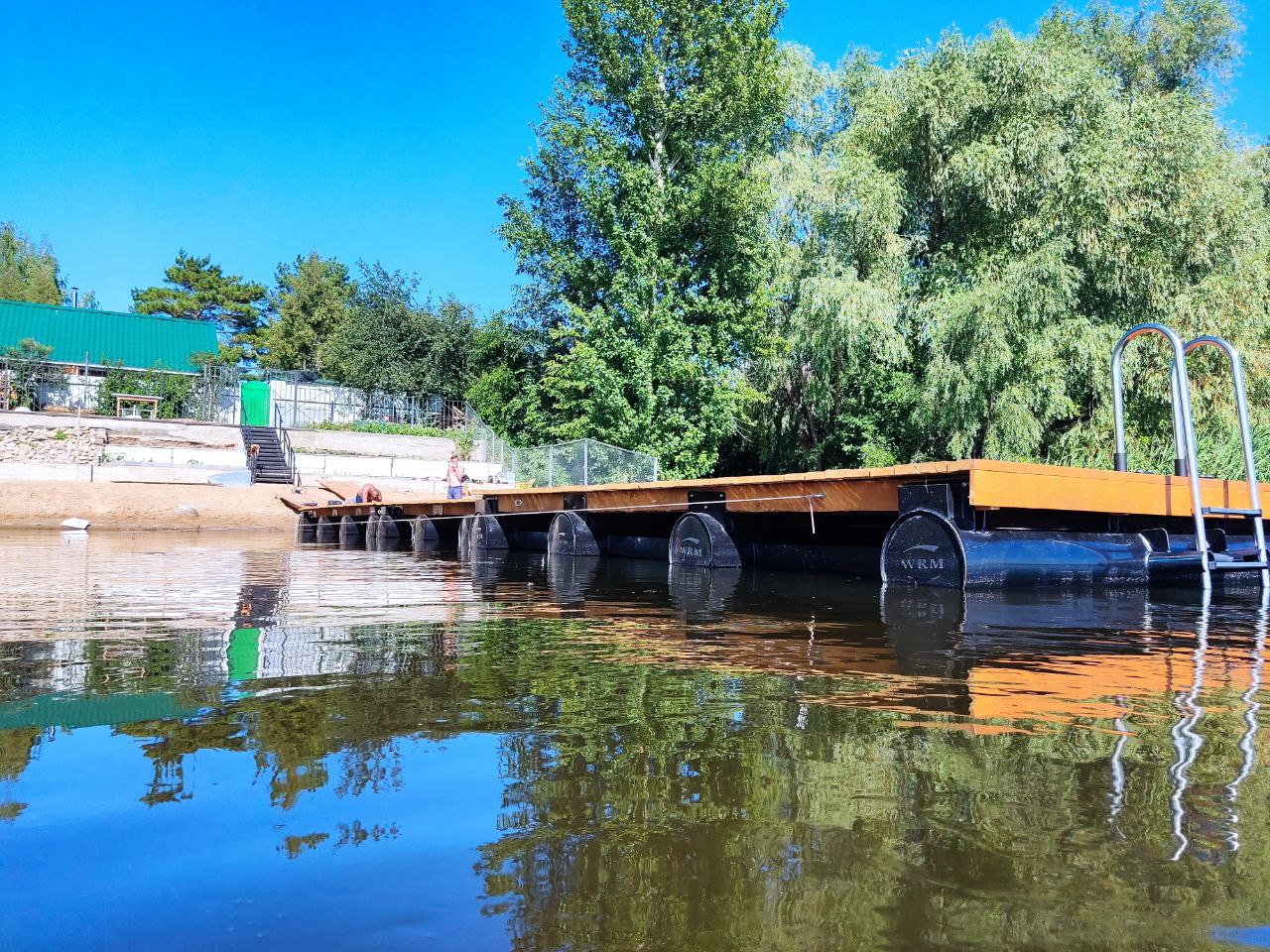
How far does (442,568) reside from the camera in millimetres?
12055

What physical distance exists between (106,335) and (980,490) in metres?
48.2

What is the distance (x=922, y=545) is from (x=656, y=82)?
71.0ft

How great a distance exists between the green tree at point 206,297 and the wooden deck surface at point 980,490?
5854cm

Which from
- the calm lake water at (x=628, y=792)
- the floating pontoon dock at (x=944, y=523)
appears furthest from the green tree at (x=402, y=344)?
the calm lake water at (x=628, y=792)

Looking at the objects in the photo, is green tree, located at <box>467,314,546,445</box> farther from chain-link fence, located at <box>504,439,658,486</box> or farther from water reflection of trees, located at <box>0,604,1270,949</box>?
water reflection of trees, located at <box>0,604,1270,949</box>

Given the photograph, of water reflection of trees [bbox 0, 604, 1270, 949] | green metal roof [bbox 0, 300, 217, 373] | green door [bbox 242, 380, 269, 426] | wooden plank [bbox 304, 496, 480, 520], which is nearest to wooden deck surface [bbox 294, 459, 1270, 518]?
water reflection of trees [bbox 0, 604, 1270, 949]

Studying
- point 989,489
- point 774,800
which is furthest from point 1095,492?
point 774,800

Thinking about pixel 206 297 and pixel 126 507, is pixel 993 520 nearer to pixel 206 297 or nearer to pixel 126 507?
pixel 126 507

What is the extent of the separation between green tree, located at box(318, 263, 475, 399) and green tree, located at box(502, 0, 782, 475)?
657 inches

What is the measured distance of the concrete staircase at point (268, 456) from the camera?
32781 millimetres

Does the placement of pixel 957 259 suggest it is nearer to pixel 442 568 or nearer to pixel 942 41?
pixel 942 41

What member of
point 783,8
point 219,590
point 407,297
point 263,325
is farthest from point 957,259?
point 263,325

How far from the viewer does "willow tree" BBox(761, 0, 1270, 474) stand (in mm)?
18734

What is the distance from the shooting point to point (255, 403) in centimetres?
4359
